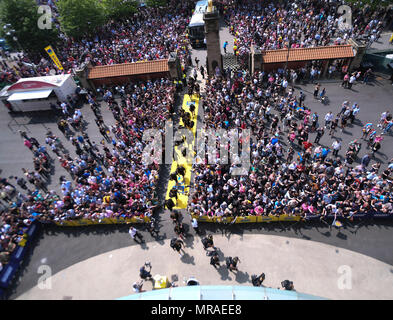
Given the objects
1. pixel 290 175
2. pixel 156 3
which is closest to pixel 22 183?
pixel 290 175

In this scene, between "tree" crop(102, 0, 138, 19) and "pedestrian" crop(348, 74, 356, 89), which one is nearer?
"pedestrian" crop(348, 74, 356, 89)

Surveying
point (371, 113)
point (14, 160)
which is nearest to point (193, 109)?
point (371, 113)

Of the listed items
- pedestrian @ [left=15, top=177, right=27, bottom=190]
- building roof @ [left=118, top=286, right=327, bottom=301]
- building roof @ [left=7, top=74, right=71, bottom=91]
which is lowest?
pedestrian @ [left=15, top=177, right=27, bottom=190]

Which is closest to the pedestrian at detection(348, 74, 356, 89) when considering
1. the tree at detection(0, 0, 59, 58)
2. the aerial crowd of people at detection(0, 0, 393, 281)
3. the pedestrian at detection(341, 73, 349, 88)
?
the aerial crowd of people at detection(0, 0, 393, 281)

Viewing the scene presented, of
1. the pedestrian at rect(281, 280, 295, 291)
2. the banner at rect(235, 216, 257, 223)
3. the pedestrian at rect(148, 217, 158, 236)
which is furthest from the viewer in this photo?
the pedestrian at rect(148, 217, 158, 236)

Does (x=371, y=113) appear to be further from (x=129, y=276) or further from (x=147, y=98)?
(x=129, y=276)

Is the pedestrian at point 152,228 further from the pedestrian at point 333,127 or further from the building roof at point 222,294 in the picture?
the pedestrian at point 333,127

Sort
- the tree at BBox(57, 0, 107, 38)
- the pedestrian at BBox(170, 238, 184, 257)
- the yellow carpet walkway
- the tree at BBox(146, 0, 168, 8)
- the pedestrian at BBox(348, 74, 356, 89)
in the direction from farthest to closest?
the tree at BBox(146, 0, 168, 8) → the tree at BBox(57, 0, 107, 38) → the pedestrian at BBox(348, 74, 356, 89) → the yellow carpet walkway → the pedestrian at BBox(170, 238, 184, 257)

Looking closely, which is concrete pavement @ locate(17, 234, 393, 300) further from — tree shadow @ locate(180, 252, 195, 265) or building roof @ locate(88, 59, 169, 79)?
building roof @ locate(88, 59, 169, 79)
